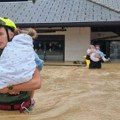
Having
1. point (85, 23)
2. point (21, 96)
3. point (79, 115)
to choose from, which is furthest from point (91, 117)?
point (85, 23)

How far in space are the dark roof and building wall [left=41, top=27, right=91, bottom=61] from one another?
63.3 inches

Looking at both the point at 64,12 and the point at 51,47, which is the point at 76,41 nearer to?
the point at 51,47

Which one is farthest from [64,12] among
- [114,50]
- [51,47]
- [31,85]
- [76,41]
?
[31,85]

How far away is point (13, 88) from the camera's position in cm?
430

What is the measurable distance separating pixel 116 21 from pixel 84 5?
10.7 feet

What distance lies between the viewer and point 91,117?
207 inches

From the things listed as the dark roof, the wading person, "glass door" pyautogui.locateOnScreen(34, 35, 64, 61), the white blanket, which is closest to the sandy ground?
the wading person

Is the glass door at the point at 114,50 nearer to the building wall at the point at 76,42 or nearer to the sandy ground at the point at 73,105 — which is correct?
the building wall at the point at 76,42

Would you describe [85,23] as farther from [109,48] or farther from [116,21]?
[109,48]

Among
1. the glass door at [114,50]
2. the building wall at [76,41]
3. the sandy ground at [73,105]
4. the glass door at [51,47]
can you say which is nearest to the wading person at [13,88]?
the sandy ground at [73,105]

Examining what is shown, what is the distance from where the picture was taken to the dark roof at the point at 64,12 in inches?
917

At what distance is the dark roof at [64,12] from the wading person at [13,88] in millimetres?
18580

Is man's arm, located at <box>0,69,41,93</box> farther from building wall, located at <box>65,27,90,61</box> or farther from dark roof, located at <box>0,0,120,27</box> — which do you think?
building wall, located at <box>65,27,90,61</box>

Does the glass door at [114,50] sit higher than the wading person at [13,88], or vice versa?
the wading person at [13,88]
